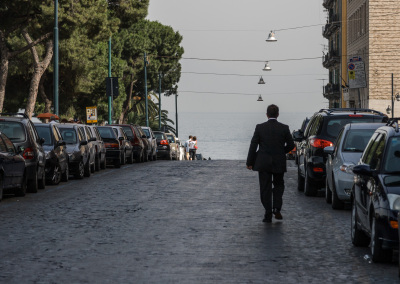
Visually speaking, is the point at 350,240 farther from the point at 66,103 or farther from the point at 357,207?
the point at 66,103

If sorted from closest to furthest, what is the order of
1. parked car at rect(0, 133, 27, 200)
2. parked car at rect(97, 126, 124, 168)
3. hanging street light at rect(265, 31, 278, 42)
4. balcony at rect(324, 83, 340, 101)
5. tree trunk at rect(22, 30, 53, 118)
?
parked car at rect(0, 133, 27, 200) → parked car at rect(97, 126, 124, 168) → tree trunk at rect(22, 30, 53, 118) → hanging street light at rect(265, 31, 278, 42) → balcony at rect(324, 83, 340, 101)

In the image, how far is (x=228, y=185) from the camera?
78.6ft

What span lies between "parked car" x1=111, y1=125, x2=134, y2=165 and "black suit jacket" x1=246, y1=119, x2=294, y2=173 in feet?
74.0

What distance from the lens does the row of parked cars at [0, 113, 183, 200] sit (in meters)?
19.5

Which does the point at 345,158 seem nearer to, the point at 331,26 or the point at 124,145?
the point at 124,145

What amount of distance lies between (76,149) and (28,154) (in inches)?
245

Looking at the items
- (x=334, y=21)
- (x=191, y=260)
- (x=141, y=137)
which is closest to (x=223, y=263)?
(x=191, y=260)

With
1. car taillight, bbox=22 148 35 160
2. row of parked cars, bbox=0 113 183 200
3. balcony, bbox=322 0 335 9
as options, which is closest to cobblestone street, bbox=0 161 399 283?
Result: row of parked cars, bbox=0 113 183 200

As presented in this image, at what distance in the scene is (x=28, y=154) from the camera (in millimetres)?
21000

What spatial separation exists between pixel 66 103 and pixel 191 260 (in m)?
53.0

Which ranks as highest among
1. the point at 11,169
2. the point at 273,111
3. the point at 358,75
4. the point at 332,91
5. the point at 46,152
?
the point at 332,91

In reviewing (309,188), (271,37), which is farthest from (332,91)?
(309,188)

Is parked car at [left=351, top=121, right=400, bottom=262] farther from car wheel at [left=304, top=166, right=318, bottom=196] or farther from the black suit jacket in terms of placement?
car wheel at [left=304, top=166, right=318, bottom=196]

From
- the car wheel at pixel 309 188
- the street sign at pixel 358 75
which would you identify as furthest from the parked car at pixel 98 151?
the car wheel at pixel 309 188
